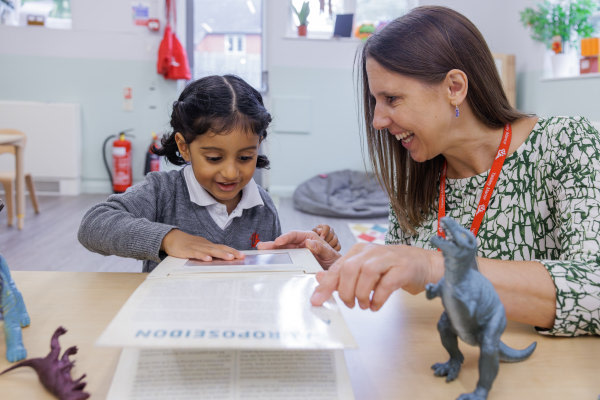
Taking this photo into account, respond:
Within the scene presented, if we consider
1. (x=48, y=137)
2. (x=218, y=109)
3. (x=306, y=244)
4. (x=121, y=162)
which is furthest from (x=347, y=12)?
(x=306, y=244)

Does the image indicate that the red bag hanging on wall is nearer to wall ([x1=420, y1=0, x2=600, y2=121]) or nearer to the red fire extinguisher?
the red fire extinguisher

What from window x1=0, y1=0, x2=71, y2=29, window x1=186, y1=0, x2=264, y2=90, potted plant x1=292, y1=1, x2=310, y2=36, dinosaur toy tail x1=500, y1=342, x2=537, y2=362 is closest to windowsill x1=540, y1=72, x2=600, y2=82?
potted plant x1=292, y1=1, x2=310, y2=36

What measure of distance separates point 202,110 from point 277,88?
13.2 feet

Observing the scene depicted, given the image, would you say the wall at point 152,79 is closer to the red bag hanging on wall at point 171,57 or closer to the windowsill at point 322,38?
the windowsill at point 322,38

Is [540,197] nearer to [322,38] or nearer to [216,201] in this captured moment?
[216,201]

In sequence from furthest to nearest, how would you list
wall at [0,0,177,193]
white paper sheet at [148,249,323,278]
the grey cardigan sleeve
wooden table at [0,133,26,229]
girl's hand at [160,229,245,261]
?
wall at [0,0,177,193] < wooden table at [0,133,26,229] < the grey cardigan sleeve < girl's hand at [160,229,245,261] < white paper sheet at [148,249,323,278]

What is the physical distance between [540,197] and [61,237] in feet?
10.3

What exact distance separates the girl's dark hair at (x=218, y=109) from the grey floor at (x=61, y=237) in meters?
1.73

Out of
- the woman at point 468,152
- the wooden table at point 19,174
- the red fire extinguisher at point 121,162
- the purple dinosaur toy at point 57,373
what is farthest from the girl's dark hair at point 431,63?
the red fire extinguisher at point 121,162

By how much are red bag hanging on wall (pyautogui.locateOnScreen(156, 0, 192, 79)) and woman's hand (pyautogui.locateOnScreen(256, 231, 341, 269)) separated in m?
4.16

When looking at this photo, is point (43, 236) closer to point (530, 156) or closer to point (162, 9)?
point (162, 9)

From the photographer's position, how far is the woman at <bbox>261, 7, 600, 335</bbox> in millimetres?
1020

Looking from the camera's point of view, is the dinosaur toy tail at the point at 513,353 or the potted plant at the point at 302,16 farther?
the potted plant at the point at 302,16

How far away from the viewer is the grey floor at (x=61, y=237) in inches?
113
